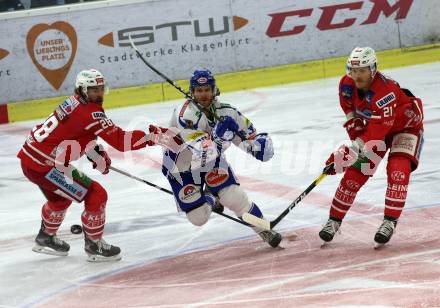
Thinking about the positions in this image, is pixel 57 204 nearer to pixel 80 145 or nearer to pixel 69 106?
pixel 80 145

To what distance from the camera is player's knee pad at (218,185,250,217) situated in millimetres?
5301

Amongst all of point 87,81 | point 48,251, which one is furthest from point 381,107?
point 48,251

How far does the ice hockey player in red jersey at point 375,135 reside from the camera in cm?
495

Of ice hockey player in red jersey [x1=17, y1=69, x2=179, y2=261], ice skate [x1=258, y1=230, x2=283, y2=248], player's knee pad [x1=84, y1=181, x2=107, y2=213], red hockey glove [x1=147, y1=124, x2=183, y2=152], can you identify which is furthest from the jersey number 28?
ice skate [x1=258, y1=230, x2=283, y2=248]

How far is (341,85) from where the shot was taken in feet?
17.1

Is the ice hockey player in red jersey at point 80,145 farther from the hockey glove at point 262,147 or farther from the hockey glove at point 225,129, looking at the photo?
the hockey glove at point 262,147

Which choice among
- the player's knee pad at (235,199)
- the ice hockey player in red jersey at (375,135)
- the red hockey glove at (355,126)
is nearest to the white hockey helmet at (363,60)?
the ice hockey player in red jersey at (375,135)

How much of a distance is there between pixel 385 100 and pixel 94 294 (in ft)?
5.86

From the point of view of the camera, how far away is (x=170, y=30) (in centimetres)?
1275

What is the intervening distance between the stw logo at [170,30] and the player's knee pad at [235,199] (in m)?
7.52

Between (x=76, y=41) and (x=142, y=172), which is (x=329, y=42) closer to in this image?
(x=76, y=41)

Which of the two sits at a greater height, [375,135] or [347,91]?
[347,91]

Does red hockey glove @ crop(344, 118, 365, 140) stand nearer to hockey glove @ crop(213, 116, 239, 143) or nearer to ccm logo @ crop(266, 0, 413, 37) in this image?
hockey glove @ crop(213, 116, 239, 143)

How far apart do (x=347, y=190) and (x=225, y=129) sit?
747 mm
